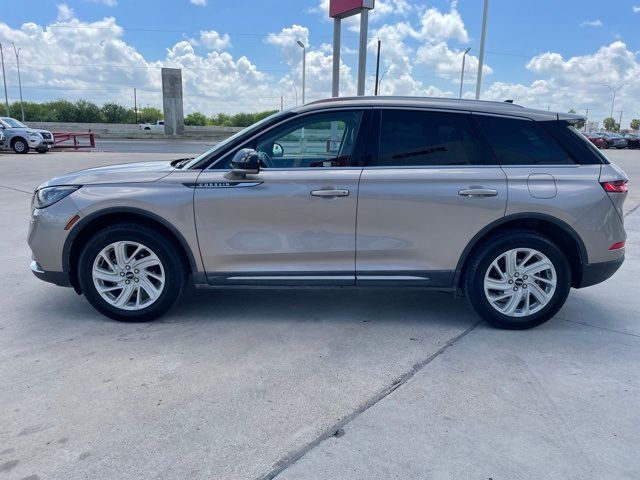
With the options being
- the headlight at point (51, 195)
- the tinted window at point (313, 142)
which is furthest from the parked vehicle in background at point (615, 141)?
the headlight at point (51, 195)

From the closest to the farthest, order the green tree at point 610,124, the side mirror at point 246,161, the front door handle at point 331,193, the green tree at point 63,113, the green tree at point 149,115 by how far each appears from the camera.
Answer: the side mirror at point 246,161
the front door handle at point 331,193
the green tree at point 63,113
the green tree at point 149,115
the green tree at point 610,124

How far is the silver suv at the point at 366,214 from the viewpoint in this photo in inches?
150

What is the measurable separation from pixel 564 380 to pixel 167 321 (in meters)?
2.98

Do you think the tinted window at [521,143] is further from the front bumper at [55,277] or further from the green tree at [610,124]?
the green tree at [610,124]

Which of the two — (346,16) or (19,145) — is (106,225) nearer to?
(346,16)

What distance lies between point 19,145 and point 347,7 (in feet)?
54.8

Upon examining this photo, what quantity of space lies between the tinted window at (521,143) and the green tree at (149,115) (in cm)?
9185

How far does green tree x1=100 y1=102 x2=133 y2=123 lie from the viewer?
7556 cm

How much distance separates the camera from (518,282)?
395cm

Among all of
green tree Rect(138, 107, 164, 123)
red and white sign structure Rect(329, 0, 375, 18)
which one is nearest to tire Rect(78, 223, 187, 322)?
red and white sign structure Rect(329, 0, 375, 18)

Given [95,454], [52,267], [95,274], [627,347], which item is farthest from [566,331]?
[52,267]

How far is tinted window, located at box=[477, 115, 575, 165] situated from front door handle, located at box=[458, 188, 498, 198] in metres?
0.26

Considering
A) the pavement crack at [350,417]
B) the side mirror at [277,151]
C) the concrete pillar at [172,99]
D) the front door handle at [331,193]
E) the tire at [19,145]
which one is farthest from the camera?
the concrete pillar at [172,99]

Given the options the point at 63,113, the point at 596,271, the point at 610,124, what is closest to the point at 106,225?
the point at 596,271
